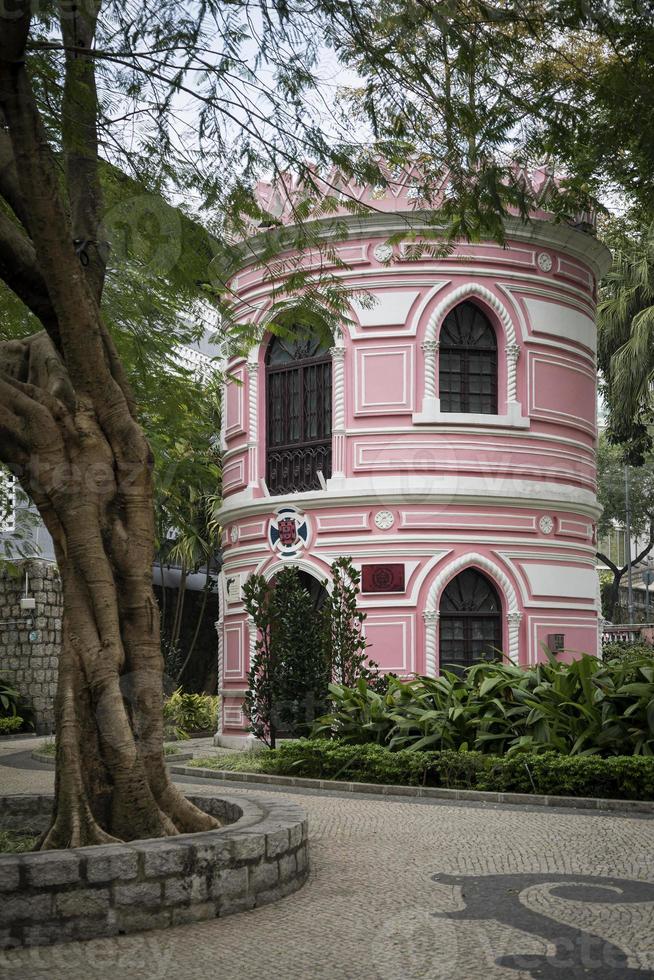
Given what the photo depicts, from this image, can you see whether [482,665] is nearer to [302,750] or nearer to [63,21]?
[302,750]

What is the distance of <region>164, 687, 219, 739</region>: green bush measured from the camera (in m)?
22.2

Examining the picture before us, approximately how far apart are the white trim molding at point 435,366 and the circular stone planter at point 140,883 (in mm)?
11135

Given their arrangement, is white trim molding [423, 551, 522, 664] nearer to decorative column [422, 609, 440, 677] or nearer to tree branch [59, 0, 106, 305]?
decorative column [422, 609, 440, 677]

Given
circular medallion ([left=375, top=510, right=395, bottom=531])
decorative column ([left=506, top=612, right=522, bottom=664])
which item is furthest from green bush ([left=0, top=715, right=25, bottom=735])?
decorative column ([left=506, top=612, right=522, bottom=664])

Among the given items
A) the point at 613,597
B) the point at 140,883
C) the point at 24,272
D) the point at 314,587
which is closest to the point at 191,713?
the point at 314,587

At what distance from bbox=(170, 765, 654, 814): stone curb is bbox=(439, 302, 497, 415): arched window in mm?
7011

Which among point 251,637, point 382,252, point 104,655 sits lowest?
point 104,655

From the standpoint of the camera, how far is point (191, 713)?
2275cm

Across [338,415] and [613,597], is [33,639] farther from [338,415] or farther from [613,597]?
[613,597]

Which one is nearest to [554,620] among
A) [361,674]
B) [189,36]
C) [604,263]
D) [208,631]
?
[361,674]

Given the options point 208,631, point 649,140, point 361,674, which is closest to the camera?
point 649,140

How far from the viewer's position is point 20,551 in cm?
2191

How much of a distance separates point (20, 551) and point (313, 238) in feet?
46.1

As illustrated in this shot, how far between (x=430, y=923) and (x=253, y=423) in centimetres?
1347
